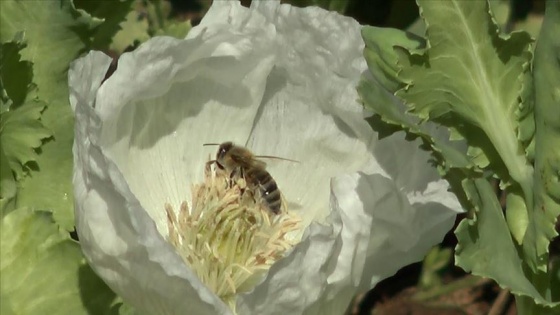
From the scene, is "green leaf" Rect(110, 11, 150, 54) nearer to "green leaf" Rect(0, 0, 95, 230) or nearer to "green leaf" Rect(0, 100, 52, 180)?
"green leaf" Rect(0, 0, 95, 230)

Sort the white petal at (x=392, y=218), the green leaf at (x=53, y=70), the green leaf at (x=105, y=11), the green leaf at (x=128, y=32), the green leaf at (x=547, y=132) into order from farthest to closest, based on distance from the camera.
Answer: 1. the green leaf at (x=128, y=32)
2. the green leaf at (x=105, y=11)
3. the green leaf at (x=53, y=70)
4. the white petal at (x=392, y=218)
5. the green leaf at (x=547, y=132)

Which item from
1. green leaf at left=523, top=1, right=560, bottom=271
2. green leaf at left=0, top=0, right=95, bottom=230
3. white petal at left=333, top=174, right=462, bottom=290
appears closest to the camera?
green leaf at left=523, top=1, right=560, bottom=271

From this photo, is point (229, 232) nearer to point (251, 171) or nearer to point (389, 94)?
point (251, 171)

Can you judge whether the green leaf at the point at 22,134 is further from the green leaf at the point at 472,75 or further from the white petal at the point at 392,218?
the green leaf at the point at 472,75

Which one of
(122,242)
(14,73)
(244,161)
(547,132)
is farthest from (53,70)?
(547,132)

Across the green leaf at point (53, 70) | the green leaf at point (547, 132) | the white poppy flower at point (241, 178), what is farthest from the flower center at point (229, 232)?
the green leaf at point (547, 132)

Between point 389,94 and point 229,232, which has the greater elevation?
point 389,94

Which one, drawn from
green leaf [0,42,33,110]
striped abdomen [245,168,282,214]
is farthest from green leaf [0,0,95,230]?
striped abdomen [245,168,282,214]
